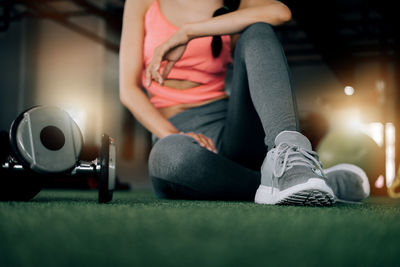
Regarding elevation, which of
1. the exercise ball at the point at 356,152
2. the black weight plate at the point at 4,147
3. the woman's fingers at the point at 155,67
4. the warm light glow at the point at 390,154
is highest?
the woman's fingers at the point at 155,67

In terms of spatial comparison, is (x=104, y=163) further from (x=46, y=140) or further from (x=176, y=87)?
(x=176, y=87)

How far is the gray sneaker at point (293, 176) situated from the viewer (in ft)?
2.98

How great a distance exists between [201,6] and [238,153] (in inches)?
23.0

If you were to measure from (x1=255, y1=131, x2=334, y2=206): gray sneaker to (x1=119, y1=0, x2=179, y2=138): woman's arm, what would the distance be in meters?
0.42

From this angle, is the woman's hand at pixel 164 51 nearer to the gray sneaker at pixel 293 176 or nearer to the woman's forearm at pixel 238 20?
the woman's forearm at pixel 238 20

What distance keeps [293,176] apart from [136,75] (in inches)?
29.4

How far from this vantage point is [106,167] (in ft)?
3.14

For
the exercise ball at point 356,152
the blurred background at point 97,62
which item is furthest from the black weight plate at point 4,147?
the blurred background at point 97,62

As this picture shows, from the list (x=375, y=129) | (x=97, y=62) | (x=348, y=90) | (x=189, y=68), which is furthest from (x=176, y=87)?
(x=375, y=129)

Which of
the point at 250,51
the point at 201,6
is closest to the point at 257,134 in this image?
the point at 250,51

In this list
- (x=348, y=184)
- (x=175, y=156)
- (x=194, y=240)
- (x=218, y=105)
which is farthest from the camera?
(x=218, y=105)

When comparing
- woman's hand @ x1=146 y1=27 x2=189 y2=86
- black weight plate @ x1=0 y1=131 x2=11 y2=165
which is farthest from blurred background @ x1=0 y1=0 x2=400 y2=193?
black weight plate @ x1=0 y1=131 x2=11 y2=165

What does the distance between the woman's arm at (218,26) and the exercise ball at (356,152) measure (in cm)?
104

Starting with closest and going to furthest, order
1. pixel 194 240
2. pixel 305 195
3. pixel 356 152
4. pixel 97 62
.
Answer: pixel 194 240 → pixel 305 195 → pixel 356 152 → pixel 97 62
